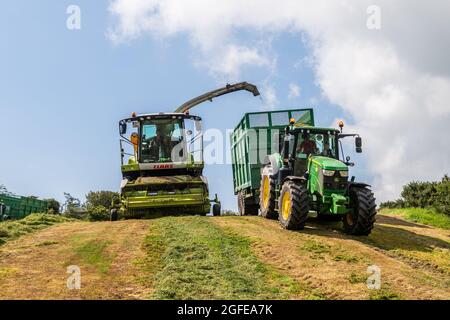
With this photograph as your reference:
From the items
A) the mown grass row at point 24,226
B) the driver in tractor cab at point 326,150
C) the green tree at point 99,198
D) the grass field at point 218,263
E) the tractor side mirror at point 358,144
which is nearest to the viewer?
the grass field at point 218,263

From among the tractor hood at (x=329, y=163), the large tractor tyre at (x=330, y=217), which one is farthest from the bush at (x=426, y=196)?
the tractor hood at (x=329, y=163)

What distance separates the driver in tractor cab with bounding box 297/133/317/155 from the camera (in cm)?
1348

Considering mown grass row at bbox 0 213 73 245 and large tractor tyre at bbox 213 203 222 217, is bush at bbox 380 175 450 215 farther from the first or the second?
mown grass row at bbox 0 213 73 245

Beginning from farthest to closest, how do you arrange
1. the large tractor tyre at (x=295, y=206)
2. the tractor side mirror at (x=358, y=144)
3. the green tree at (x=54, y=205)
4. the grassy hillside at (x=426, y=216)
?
the green tree at (x=54, y=205)
the grassy hillside at (x=426, y=216)
the tractor side mirror at (x=358, y=144)
the large tractor tyre at (x=295, y=206)

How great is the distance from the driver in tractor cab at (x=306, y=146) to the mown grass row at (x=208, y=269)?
3165 mm

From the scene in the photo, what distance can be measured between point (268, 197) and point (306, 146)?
7.04 ft

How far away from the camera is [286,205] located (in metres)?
12.7

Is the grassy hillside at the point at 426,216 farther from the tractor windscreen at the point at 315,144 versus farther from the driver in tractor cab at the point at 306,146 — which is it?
the driver in tractor cab at the point at 306,146

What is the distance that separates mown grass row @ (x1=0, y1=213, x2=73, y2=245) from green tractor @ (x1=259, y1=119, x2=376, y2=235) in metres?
6.53

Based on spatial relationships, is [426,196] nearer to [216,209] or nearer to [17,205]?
[216,209]

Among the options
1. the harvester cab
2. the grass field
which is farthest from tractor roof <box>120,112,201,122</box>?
the grass field

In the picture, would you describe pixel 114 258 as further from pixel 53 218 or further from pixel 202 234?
pixel 53 218

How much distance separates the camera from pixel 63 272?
8.45 m

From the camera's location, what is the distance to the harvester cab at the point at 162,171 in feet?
52.6
